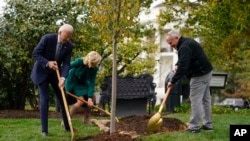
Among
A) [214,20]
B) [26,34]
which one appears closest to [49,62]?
Answer: [26,34]

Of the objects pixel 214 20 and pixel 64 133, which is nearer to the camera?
pixel 64 133

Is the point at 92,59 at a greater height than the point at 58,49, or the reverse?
the point at 58,49

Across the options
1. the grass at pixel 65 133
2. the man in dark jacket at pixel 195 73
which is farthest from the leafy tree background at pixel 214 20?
the man in dark jacket at pixel 195 73

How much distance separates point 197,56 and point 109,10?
1.48 metres

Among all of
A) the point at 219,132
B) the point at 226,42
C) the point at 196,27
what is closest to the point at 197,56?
the point at 219,132

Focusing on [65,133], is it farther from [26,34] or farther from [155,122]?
[26,34]

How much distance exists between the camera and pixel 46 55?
746 centimetres

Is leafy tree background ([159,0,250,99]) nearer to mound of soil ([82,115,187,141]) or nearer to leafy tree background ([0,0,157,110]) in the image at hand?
leafy tree background ([0,0,157,110])

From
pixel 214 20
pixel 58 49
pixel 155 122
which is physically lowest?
pixel 155 122

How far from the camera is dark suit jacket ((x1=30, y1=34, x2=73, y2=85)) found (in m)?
7.36

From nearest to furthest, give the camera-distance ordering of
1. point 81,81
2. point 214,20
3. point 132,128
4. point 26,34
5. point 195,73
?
1. point 195,73
2. point 132,128
3. point 81,81
4. point 26,34
5. point 214,20

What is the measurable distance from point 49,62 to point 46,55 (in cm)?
28

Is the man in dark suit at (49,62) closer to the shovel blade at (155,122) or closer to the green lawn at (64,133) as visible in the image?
the green lawn at (64,133)

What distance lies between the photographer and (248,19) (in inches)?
481
